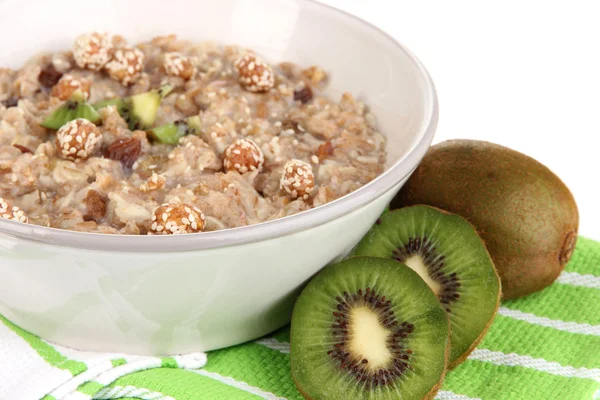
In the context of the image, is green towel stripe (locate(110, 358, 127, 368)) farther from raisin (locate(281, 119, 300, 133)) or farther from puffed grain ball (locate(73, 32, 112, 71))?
puffed grain ball (locate(73, 32, 112, 71))

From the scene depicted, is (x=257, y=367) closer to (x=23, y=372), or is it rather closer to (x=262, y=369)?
(x=262, y=369)

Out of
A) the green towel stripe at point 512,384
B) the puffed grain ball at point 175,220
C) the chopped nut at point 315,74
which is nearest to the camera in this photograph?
the puffed grain ball at point 175,220

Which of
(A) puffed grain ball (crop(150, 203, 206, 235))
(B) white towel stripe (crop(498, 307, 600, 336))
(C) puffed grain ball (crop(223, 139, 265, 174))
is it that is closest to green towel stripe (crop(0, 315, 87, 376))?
(A) puffed grain ball (crop(150, 203, 206, 235))

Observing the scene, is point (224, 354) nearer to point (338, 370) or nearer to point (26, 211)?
point (338, 370)

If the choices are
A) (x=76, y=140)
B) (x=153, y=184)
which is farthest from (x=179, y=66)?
(x=153, y=184)

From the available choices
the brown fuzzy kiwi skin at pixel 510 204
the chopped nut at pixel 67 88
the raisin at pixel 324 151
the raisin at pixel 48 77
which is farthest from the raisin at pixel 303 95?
the raisin at pixel 48 77

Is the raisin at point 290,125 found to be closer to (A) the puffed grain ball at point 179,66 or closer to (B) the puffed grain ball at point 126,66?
(A) the puffed grain ball at point 179,66

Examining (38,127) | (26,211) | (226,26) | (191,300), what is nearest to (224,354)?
(191,300)
